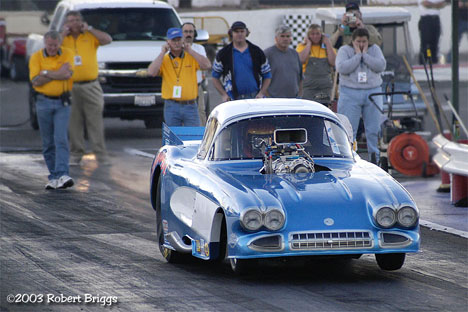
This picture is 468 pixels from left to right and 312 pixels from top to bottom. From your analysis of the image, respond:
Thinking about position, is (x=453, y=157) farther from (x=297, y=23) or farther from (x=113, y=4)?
(x=297, y=23)

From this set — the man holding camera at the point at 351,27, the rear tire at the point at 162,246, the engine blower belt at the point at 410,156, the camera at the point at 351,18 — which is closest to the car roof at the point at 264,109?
the rear tire at the point at 162,246

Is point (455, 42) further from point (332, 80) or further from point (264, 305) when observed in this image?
point (264, 305)

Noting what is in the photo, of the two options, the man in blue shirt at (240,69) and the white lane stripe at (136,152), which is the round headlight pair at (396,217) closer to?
the man in blue shirt at (240,69)

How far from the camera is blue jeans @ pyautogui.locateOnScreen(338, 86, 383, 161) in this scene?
575 inches

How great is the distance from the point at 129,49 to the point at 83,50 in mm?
3039

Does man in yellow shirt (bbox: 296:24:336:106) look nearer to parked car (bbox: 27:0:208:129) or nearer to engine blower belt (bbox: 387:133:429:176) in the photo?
engine blower belt (bbox: 387:133:429:176)

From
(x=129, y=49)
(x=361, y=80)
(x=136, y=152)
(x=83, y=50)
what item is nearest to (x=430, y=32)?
(x=129, y=49)

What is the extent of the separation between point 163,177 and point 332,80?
8.17m

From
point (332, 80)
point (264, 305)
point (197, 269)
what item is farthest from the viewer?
point (332, 80)

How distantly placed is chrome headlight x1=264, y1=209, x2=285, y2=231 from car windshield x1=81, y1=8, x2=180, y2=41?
41.2ft

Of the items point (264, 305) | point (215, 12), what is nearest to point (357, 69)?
point (264, 305)

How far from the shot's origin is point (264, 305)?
25.1 ft

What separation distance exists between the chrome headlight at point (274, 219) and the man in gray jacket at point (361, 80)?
20.8ft

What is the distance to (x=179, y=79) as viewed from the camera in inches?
576
